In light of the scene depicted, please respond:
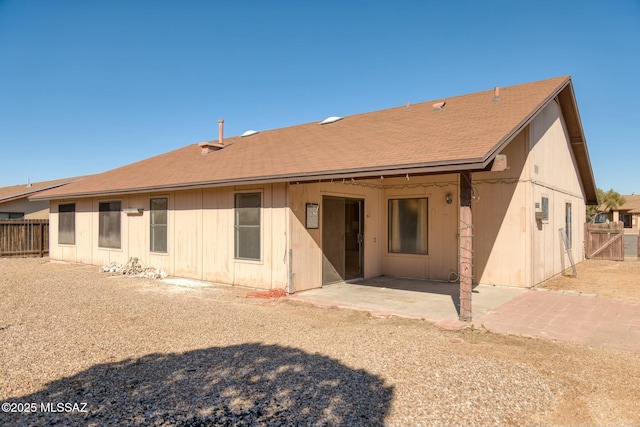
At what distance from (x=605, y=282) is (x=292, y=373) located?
32.5 ft

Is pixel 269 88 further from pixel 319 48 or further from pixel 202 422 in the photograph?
pixel 202 422

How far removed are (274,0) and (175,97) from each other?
6.98 meters

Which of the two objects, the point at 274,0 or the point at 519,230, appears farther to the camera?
the point at 274,0

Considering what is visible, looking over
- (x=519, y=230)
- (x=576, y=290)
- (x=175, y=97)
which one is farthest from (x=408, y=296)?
(x=175, y=97)

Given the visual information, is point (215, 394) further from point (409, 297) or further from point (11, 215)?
point (11, 215)

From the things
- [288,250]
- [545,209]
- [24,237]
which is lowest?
[24,237]

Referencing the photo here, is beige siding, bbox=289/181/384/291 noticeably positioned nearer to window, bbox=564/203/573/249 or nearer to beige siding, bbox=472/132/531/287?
beige siding, bbox=472/132/531/287

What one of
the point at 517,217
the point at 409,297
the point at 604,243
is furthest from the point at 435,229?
the point at 604,243

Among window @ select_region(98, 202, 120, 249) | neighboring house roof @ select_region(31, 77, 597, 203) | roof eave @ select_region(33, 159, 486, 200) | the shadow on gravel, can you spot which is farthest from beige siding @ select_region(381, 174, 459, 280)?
window @ select_region(98, 202, 120, 249)

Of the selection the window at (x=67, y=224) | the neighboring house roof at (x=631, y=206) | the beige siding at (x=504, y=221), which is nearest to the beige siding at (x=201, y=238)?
the window at (x=67, y=224)

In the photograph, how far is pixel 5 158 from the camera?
25672 millimetres

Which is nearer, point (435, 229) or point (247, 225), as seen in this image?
point (247, 225)

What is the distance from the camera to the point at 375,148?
827 centimetres

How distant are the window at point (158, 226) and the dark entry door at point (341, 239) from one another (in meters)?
5.17
